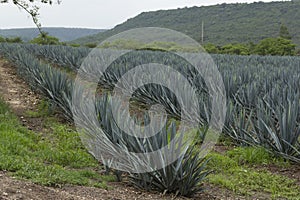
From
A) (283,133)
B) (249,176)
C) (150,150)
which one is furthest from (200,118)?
(150,150)

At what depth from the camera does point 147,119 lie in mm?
4023

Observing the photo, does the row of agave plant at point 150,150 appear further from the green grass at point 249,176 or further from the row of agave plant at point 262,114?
the row of agave plant at point 262,114

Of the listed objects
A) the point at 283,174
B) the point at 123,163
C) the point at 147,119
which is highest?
the point at 147,119

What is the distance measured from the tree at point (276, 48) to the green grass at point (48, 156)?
27274 millimetres

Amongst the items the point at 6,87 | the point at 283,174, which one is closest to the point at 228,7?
the point at 6,87

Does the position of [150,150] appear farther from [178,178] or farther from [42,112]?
[42,112]

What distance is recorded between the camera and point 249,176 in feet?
14.1

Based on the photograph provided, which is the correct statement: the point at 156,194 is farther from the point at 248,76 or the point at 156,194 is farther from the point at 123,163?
the point at 248,76

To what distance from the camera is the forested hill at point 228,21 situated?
53031 millimetres

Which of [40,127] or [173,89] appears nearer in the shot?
[40,127]

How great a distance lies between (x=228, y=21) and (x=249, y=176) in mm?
63844

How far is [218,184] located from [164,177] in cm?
81

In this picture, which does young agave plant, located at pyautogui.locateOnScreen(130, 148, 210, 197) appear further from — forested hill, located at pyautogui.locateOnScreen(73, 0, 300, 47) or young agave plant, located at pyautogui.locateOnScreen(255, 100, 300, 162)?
forested hill, located at pyautogui.locateOnScreen(73, 0, 300, 47)

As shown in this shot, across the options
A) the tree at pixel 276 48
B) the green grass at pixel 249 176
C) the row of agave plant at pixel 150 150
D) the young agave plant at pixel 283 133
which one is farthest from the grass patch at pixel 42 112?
the tree at pixel 276 48
